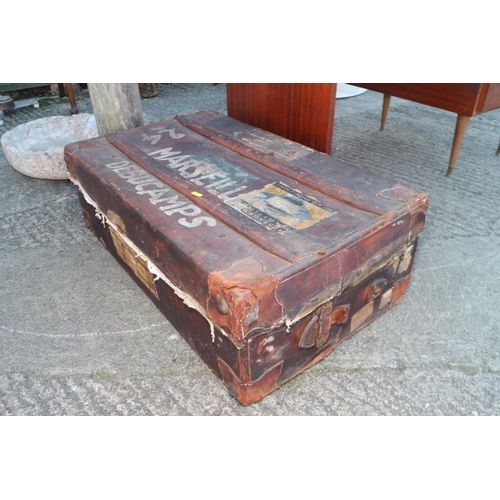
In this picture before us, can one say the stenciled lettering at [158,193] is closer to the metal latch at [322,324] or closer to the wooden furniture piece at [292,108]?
the metal latch at [322,324]

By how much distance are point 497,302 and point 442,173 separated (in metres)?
1.04

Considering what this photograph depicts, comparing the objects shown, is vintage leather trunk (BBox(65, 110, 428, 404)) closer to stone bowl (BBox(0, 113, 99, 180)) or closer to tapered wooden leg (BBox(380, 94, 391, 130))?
stone bowl (BBox(0, 113, 99, 180))

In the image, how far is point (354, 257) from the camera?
1.22 m

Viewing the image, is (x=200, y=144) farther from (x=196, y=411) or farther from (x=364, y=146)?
(x=364, y=146)

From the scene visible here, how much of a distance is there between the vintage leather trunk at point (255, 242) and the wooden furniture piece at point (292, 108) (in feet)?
0.86

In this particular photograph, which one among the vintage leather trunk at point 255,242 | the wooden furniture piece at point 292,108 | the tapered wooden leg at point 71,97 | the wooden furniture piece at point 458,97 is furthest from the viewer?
the tapered wooden leg at point 71,97

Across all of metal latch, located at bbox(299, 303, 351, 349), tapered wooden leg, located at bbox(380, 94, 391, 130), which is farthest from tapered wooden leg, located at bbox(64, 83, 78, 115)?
metal latch, located at bbox(299, 303, 351, 349)

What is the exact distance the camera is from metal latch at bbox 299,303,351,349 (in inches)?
48.4

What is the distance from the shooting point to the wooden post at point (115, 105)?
7.06ft

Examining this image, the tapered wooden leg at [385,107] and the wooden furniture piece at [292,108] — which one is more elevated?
the wooden furniture piece at [292,108]

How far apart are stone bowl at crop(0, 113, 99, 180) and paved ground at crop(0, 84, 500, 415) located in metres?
0.14

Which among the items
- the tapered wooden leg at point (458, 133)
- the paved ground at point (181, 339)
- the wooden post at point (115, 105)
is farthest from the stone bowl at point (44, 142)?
the tapered wooden leg at point (458, 133)

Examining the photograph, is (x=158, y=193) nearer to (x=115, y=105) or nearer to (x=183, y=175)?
(x=183, y=175)

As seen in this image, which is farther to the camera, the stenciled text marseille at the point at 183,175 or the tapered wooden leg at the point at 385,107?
the tapered wooden leg at the point at 385,107
